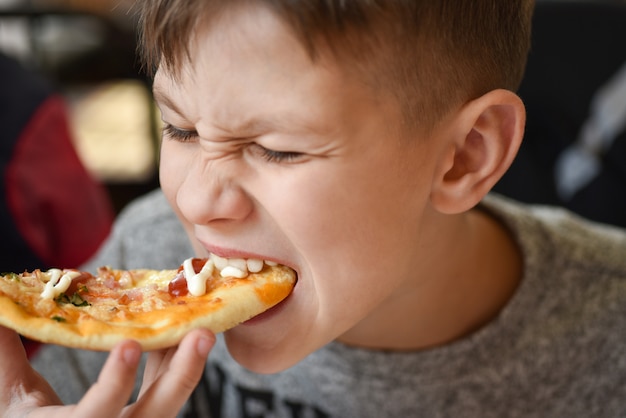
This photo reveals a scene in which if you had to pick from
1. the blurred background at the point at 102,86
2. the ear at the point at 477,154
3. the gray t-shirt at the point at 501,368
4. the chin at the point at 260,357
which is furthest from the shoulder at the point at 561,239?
the blurred background at the point at 102,86

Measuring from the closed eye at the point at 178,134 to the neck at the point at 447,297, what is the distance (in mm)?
527

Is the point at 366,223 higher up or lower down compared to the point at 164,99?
lower down

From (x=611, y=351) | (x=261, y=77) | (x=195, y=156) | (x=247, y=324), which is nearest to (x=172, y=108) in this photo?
(x=195, y=156)

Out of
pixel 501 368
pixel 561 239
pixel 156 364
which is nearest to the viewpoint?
pixel 156 364

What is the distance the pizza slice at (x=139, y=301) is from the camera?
3.22 feet

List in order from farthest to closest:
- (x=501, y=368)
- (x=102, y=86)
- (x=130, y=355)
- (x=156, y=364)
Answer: (x=102, y=86) < (x=501, y=368) < (x=156, y=364) < (x=130, y=355)

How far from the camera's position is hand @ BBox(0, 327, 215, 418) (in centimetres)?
95

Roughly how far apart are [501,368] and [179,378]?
757mm

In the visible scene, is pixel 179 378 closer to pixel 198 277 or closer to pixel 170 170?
pixel 198 277

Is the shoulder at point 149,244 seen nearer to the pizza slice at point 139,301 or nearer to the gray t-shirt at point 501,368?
the gray t-shirt at point 501,368

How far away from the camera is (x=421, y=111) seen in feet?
3.64

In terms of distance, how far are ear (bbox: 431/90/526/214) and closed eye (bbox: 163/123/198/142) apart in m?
0.39

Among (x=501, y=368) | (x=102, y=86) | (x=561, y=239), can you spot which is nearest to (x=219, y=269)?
(x=501, y=368)

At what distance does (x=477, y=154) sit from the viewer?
123 cm
